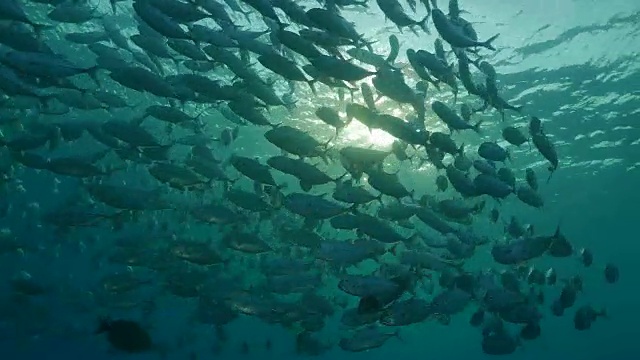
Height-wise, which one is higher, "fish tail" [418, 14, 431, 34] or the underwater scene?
"fish tail" [418, 14, 431, 34]

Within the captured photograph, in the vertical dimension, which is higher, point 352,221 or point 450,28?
point 450,28

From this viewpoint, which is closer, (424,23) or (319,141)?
(424,23)

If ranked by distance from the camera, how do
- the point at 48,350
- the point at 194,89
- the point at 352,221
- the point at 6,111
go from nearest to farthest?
the point at 194,89 < the point at 352,221 < the point at 6,111 < the point at 48,350

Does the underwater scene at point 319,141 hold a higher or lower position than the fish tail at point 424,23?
lower

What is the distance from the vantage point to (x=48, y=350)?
75000 mm

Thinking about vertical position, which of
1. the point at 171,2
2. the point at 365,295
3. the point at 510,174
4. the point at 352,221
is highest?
the point at 510,174

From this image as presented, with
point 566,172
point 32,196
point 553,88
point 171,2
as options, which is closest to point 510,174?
point 171,2

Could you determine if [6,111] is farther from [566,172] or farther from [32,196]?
[566,172]

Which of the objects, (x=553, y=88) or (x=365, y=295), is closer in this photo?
(x=365, y=295)

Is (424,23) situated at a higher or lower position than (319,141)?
higher

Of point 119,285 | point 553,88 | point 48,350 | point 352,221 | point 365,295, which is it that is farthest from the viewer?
point 48,350

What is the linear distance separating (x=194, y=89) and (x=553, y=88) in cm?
1689

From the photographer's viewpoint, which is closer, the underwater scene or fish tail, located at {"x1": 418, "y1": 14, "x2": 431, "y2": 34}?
fish tail, located at {"x1": 418, "y1": 14, "x2": 431, "y2": 34}

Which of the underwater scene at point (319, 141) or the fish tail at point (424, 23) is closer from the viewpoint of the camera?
the fish tail at point (424, 23)
